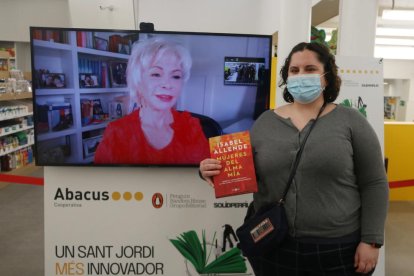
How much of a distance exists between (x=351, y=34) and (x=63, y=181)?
2384 mm

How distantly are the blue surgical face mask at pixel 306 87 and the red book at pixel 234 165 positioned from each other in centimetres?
27

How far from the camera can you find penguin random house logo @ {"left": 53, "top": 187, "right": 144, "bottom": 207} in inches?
95.0

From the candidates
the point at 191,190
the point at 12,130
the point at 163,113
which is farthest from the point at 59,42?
the point at 12,130

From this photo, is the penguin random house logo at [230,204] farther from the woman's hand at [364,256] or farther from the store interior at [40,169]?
the store interior at [40,169]

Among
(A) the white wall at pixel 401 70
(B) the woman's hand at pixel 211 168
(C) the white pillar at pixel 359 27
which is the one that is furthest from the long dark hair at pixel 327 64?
(A) the white wall at pixel 401 70

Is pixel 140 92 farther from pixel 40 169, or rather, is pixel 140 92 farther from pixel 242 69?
pixel 40 169

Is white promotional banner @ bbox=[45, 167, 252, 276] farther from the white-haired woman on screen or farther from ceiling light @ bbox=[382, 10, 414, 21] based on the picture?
ceiling light @ bbox=[382, 10, 414, 21]

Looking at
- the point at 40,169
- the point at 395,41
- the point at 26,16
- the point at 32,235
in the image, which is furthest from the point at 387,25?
the point at 26,16

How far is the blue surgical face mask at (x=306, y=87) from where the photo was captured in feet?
5.31

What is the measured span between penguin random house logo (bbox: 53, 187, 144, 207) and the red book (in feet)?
2.90

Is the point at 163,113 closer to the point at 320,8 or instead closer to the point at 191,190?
the point at 191,190

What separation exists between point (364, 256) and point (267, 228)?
15.8 inches

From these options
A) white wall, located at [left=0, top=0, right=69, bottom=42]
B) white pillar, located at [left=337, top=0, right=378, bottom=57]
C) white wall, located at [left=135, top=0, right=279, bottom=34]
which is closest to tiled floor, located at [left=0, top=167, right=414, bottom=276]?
white pillar, located at [left=337, top=0, right=378, bottom=57]

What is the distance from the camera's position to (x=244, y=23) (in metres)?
7.23
